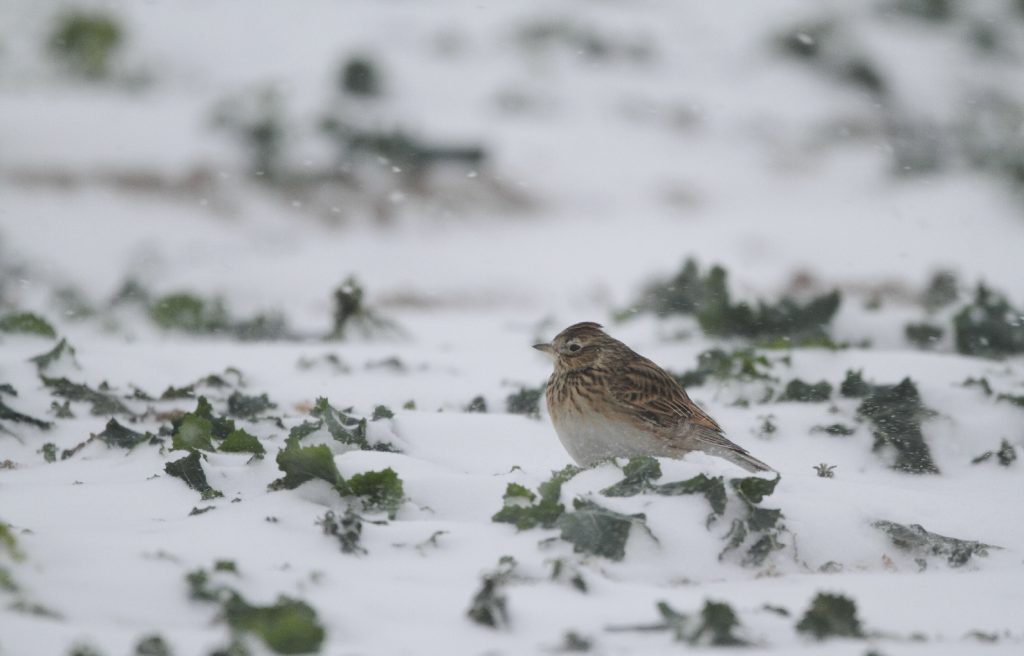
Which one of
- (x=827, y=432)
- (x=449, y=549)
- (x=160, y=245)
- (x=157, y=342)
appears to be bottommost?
(x=449, y=549)

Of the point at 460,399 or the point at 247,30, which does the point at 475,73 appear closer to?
the point at 247,30

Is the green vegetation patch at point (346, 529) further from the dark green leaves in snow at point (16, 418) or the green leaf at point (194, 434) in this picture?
the dark green leaves in snow at point (16, 418)

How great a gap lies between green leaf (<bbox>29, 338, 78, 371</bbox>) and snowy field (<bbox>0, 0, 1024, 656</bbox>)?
2 centimetres

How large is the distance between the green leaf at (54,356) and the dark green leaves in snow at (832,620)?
4.45m

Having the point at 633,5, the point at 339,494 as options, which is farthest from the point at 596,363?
the point at 633,5

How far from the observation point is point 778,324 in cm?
752

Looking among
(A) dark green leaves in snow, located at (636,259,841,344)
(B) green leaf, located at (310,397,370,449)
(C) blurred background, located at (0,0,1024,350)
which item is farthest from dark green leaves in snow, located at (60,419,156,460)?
(C) blurred background, located at (0,0,1024,350)

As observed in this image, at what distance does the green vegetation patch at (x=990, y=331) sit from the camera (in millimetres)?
7336

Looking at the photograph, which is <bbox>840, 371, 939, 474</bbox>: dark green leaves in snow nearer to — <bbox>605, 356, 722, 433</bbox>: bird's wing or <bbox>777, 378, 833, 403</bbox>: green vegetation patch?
<bbox>777, 378, 833, 403</bbox>: green vegetation patch

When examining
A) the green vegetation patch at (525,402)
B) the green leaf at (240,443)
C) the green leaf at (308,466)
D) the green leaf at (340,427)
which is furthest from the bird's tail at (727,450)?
the green leaf at (240,443)

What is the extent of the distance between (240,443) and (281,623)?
1.89 m

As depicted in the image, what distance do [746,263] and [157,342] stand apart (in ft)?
29.5

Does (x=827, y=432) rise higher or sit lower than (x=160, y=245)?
lower

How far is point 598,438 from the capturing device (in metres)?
4.92
